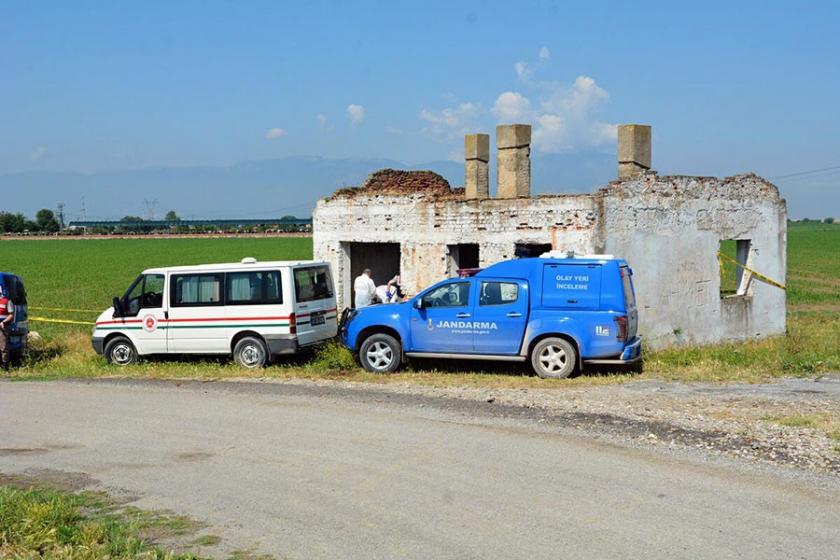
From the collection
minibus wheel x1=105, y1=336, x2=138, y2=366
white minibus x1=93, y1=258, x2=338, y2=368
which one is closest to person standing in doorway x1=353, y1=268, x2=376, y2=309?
white minibus x1=93, y1=258, x2=338, y2=368

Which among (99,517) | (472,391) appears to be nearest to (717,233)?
(472,391)

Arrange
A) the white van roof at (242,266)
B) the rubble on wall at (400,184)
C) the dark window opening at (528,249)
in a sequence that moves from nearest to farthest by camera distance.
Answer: the white van roof at (242,266), the dark window opening at (528,249), the rubble on wall at (400,184)

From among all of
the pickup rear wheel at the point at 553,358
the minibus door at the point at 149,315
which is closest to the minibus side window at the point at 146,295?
the minibus door at the point at 149,315

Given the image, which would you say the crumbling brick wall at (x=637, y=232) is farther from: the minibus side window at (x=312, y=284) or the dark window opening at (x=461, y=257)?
the minibus side window at (x=312, y=284)

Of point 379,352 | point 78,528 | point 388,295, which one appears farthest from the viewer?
point 388,295

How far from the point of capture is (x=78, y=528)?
6.93 metres

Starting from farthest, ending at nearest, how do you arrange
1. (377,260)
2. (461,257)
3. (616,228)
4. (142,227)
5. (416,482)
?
(142,227) < (377,260) < (461,257) < (616,228) < (416,482)

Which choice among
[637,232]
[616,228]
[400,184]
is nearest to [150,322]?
[400,184]

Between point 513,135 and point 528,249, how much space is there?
245 cm

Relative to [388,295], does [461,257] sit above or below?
above

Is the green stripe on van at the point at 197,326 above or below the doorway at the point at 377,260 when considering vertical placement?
below

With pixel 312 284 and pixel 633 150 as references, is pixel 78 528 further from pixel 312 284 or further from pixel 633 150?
pixel 633 150

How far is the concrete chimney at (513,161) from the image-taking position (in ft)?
62.3

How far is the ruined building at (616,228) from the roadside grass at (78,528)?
1144 centimetres
